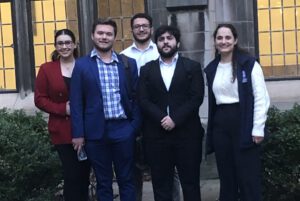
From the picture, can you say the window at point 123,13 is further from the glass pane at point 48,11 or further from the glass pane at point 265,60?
the glass pane at point 265,60

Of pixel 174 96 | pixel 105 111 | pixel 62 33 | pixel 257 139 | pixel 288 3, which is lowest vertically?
pixel 257 139

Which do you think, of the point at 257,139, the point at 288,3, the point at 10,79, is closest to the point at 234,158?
the point at 257,139

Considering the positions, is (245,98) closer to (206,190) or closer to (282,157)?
(282,157)

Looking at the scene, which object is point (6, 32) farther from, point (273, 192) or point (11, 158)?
point (273, 192)

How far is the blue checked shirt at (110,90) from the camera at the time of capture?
6.03 metres

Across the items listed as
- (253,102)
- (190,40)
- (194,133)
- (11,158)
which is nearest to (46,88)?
(11,158)

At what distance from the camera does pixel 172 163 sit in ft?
20.5

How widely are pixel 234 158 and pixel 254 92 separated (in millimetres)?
620

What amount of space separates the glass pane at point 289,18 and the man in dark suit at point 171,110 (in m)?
4.41

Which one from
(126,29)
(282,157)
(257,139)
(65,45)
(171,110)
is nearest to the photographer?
(257,139)

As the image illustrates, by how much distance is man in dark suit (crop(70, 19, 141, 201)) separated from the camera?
19.7 ft

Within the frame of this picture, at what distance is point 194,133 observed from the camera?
20.1 feet

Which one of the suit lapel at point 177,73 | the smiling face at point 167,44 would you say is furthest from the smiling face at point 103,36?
the suit lapel at point 177,73

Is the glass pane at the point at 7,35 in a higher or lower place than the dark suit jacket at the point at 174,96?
higher
